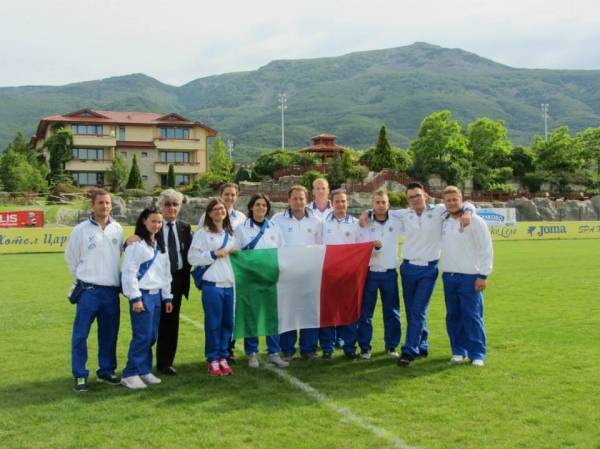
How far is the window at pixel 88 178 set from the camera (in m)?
72.1

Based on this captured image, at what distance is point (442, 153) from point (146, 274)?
52.8m

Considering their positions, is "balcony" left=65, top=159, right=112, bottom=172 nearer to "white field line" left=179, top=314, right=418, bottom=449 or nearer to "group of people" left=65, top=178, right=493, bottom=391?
"group of people" left=65, top=178, right=493, bottom=391

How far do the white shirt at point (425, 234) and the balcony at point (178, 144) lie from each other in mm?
70827

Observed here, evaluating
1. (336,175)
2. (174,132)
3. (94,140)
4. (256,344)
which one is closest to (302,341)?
(256,344)

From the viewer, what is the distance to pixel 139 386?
6902 millimetres

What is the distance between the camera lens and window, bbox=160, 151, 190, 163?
3022 inches

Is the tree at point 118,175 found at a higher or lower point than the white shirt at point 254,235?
higher

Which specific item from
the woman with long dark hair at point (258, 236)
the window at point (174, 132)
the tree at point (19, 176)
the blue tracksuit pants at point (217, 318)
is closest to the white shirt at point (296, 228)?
the woman with long dark hair at point (258, 236)

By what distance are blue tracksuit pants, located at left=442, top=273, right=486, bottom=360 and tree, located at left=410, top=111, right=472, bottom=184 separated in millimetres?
48565

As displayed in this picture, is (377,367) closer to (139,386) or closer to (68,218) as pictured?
(139,386)

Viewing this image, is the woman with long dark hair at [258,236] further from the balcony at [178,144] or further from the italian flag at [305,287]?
the balcony at [178,144]

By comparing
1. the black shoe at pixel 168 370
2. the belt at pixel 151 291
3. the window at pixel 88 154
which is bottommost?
the black shoe at pixel 168 370

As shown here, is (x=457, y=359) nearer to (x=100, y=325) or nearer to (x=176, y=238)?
(x=176, y=238)

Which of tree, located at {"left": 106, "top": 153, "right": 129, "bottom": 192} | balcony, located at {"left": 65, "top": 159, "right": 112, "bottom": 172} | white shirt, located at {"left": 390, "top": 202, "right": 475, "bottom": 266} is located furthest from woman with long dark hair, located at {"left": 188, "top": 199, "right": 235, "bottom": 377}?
balcony, located at {"left": 65, "top": 159, "right": 112, "bottom": 172}
